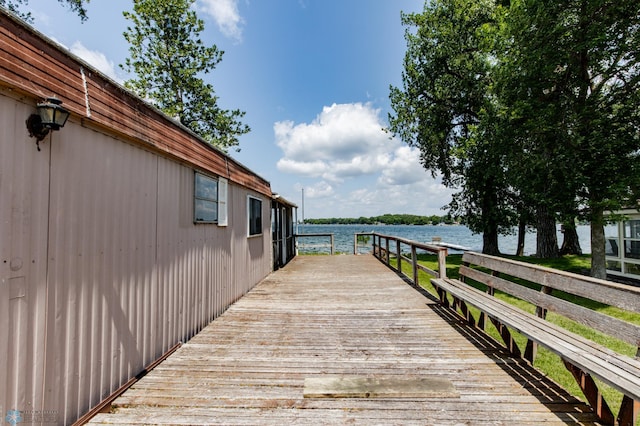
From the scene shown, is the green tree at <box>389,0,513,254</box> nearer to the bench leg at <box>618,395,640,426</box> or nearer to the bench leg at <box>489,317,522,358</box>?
the bench leg at <box>489,317,522,358</box>

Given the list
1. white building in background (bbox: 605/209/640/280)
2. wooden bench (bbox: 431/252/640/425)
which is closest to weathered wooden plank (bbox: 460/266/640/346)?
wooden bench (bbox: 431/252/640/425)

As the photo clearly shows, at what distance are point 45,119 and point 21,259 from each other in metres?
0.86

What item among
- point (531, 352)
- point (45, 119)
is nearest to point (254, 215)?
point (45, 119)

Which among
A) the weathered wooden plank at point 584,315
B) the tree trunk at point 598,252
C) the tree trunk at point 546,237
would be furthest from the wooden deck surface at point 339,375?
the tree trunk at point 546,237

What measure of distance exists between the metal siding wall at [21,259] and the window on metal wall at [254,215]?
4.58m

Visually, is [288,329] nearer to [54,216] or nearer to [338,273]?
[54,216]

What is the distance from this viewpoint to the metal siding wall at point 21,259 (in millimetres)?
1580

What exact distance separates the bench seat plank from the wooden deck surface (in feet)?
1.46

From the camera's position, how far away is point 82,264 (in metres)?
2.07

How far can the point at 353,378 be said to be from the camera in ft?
8.61

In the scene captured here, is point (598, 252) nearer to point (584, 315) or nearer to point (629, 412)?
point (584, 315)

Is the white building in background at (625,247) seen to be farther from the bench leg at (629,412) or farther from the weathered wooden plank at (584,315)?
the bench leg at (629,412)

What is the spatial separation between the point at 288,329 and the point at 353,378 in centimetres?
151

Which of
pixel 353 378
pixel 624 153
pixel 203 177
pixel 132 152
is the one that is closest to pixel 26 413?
pixel 132 152
